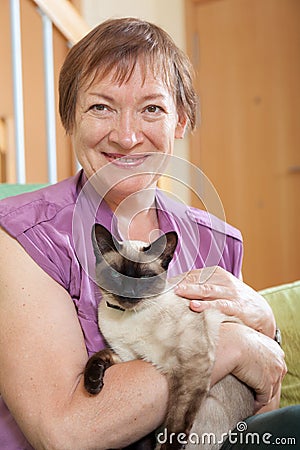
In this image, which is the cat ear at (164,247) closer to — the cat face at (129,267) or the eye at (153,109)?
the cat face at (129,267)

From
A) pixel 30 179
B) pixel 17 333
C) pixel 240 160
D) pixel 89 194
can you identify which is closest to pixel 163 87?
pixel 89 194

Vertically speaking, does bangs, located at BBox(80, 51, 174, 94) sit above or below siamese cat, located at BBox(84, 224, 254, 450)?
above

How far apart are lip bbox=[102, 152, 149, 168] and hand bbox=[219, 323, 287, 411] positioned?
1.30ft

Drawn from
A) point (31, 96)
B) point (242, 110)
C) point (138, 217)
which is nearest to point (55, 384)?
point (138, 217)

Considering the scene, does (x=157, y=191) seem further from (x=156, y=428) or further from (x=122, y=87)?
(x=156, y=428)

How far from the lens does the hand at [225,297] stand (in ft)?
4.24

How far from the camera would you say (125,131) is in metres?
1.35

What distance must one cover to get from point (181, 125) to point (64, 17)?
904 millimetres

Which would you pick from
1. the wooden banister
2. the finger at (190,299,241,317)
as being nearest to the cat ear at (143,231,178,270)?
the finger at (190,299,241,317)

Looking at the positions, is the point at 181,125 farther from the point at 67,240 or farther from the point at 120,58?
the point at 67,240

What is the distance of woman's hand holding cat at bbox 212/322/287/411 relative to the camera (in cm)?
122

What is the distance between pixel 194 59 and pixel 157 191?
2.73 metres

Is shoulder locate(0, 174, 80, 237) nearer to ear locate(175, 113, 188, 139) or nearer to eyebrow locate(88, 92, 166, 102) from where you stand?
eyebrow locate(88, 92, 166, 102)

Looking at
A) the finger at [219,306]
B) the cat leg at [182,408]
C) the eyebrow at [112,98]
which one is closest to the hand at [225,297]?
the finger at [219,306]
